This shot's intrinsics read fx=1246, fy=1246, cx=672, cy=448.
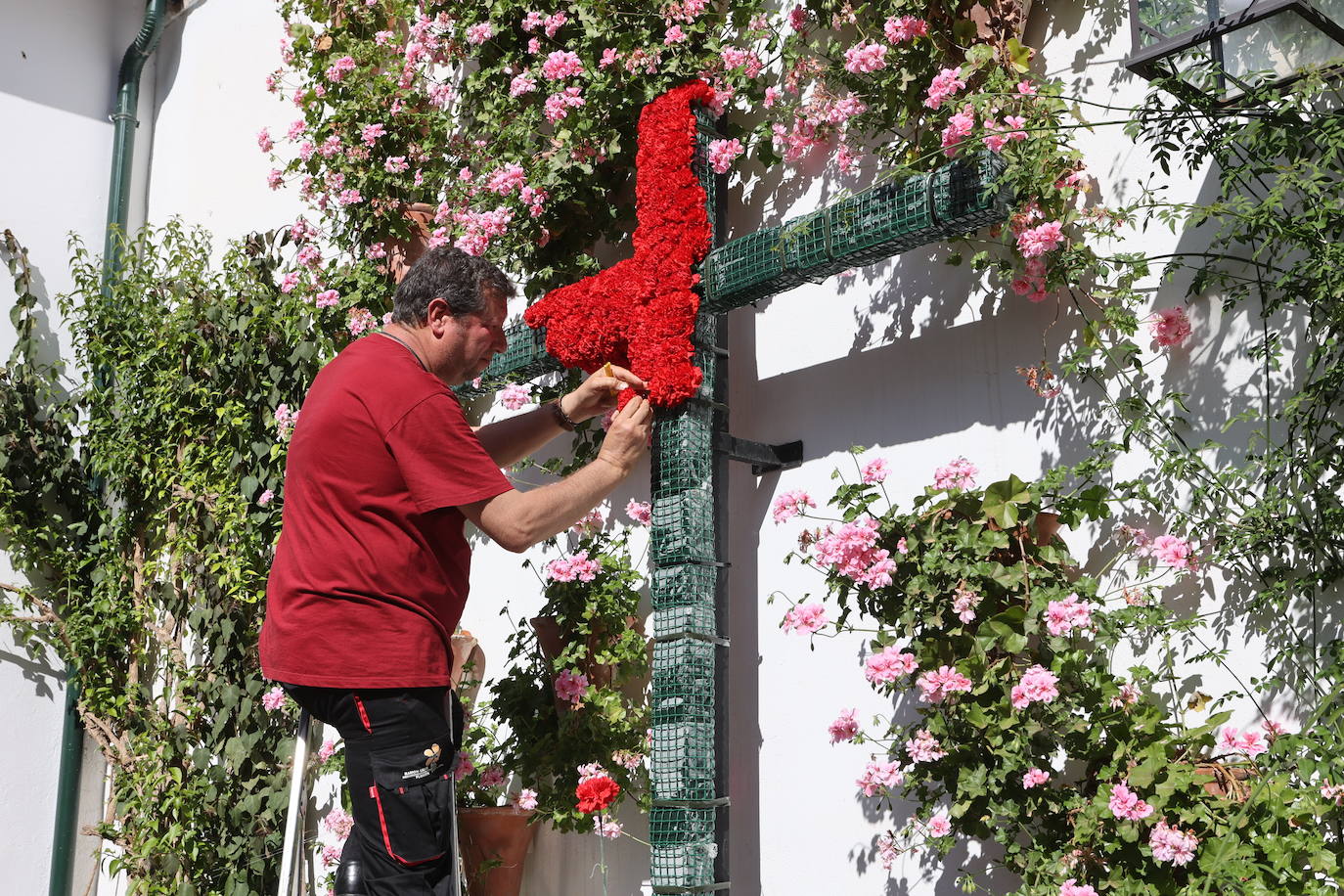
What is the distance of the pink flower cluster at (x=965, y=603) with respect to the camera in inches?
83.7

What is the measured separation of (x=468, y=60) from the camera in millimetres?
3945

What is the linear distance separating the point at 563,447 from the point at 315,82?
1.73m

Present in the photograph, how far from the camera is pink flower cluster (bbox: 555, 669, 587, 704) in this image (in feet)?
9.75

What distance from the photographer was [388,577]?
84.3 inches

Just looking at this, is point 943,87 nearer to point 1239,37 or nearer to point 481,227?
point 1239,37

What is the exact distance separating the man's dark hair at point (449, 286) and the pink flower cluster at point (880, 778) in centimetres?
112

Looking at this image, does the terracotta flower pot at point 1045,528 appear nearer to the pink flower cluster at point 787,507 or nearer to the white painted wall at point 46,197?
the pink flower cluster at point 787,507

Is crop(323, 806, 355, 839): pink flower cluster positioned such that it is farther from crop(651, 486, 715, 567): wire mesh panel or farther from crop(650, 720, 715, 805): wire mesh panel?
crop(651, 486, 715, 567): wire mesh panel

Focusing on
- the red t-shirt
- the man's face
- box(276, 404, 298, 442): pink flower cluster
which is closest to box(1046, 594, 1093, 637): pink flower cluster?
the red t-shirt

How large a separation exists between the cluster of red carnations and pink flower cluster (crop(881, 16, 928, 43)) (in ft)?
1.76

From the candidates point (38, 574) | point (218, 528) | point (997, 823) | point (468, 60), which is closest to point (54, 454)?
point (38, 574)

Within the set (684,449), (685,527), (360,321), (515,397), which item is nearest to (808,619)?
(685,527)

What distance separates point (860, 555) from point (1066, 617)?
0.39 m

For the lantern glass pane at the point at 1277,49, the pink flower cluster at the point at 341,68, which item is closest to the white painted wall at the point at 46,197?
the pink flower cluster at the point at 341,68
